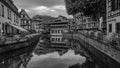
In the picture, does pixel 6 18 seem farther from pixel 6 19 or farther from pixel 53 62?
pixel 53 62

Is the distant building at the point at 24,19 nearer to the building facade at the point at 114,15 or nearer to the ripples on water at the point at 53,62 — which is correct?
the building facade at the point at 114,15

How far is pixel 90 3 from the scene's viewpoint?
86.7 ft

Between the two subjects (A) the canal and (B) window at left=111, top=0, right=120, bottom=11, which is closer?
(A) the canal

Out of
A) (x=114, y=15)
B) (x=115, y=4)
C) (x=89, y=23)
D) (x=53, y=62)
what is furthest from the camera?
(x=89, y=23)

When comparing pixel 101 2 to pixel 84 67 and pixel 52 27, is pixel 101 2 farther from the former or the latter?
pixel 52 27

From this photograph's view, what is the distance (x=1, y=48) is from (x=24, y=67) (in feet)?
14.8

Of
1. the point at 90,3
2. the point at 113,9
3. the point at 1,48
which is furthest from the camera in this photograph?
the point at 90,3

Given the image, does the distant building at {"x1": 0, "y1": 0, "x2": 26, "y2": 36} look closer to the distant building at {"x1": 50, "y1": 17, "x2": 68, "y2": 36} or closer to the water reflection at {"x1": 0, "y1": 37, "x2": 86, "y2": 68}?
the water reflection at {"x1": 0, "y1": 37, "x2": 86, "y2": 68}

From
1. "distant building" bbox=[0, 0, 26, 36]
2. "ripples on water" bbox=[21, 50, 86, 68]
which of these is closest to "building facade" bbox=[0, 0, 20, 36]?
"distant building" bbox=[0, 0, 26, 36]

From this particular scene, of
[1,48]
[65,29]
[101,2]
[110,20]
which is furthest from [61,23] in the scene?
[1,48]

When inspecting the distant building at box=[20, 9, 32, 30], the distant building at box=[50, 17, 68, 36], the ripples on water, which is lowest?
the ripples on water

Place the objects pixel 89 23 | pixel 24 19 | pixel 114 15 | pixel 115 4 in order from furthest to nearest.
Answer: pixel 24 19, pixel 89 23, pixel 114 15, pixel 115 4

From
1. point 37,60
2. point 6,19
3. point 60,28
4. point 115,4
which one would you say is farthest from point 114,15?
point 60,28

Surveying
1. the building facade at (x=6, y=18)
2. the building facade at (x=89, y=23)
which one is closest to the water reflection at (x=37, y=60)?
the building facade at (x=6, y=18)
